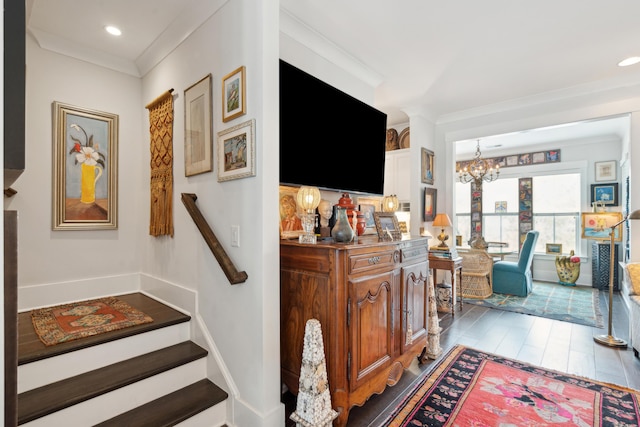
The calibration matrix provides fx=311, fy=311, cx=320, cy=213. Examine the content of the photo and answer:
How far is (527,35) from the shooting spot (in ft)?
8.73

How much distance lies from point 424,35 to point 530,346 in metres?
3.10

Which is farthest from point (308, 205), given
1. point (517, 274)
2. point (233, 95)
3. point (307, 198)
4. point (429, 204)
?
point (517, 274)

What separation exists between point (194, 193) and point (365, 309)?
1.48 meters

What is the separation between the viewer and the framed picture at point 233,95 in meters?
1.83

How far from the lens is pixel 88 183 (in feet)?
9.32

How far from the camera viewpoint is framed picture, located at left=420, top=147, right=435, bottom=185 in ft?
14.2

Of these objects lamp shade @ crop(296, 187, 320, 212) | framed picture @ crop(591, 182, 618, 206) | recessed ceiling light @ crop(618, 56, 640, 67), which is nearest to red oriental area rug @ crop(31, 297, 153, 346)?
lamp shade @ crop(296, 187, 320, 212)

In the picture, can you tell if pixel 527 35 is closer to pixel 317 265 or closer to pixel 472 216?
pixel 317 265

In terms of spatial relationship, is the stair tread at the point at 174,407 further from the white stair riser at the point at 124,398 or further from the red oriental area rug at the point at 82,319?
the red oriental area rug at the point at 82,319

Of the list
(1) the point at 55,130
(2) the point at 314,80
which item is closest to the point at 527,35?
(2) the point at 314,80

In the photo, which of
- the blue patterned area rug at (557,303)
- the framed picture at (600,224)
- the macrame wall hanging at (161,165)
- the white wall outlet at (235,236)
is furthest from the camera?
the framed picture at (600,224)

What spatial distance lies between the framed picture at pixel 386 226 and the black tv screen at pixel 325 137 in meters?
0.49

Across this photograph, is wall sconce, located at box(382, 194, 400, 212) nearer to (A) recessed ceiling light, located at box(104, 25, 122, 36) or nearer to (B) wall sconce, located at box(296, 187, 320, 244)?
(B) wall sconce, located at box(296, 187, 320, 244)

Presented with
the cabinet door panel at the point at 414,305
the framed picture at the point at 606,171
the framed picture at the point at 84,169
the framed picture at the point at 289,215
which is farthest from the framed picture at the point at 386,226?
the framed picture at the point at 606,171
